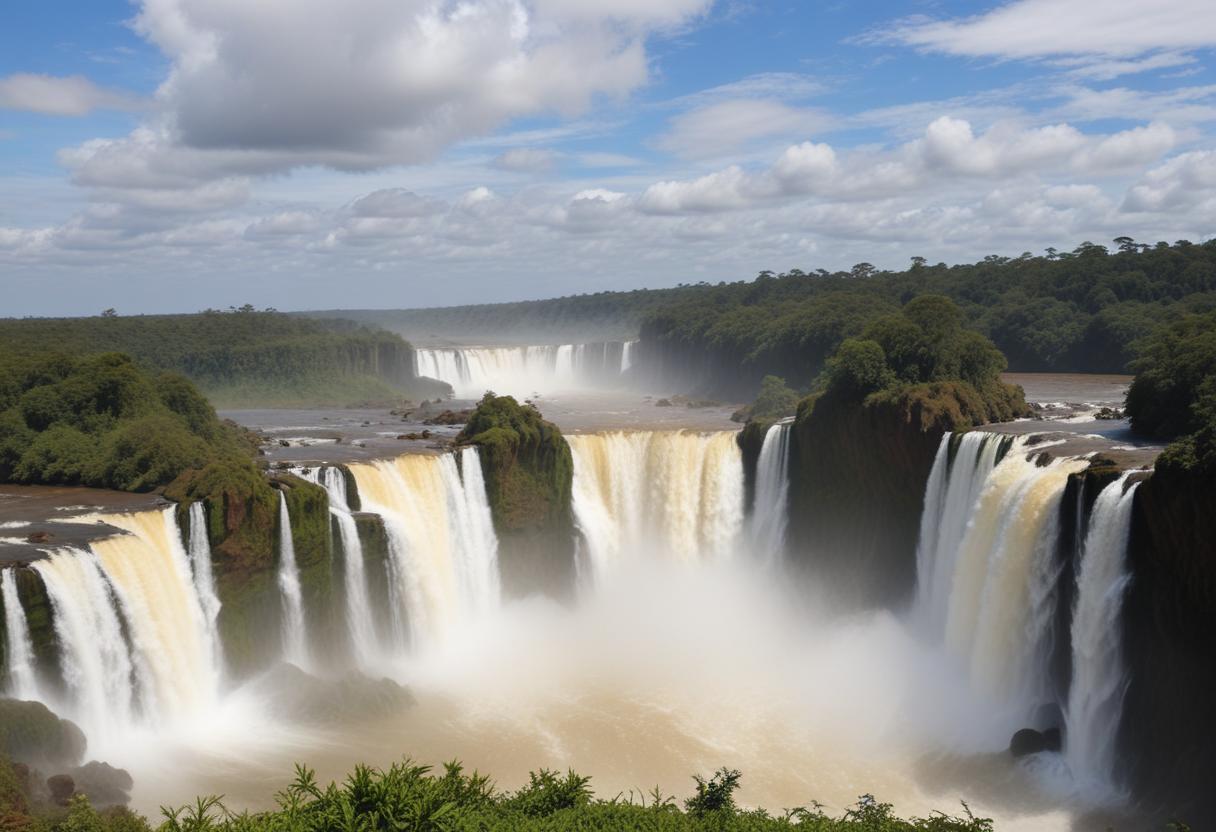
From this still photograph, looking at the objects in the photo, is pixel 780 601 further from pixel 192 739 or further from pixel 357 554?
pixel 192 739

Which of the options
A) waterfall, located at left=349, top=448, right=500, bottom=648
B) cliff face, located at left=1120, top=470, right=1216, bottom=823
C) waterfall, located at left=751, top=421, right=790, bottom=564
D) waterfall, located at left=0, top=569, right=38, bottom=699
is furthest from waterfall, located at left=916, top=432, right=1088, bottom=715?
waterfall, located at left=0, top=569, right=38, bottom=699

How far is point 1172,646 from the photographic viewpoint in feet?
64.3

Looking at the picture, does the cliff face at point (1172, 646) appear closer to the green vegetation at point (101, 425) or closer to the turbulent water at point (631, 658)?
the turbulent water at point (631, 658)

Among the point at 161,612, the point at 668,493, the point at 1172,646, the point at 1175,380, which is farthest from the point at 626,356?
the point at 1172,646

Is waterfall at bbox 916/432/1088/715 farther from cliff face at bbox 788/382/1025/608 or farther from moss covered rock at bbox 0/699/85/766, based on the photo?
moss covered rock at bbox 0/699/85/766

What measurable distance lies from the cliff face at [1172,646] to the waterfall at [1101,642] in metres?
0.24

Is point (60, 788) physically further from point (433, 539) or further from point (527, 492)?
point (527, 492)

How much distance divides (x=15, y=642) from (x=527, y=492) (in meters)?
16.1

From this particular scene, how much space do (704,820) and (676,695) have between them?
12547mm

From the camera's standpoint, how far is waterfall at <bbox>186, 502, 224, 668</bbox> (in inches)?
984

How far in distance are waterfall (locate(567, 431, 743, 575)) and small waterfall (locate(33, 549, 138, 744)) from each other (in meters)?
16.7

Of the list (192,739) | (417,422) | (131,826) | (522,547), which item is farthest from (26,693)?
(417,422)

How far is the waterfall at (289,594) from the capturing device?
2678 cm

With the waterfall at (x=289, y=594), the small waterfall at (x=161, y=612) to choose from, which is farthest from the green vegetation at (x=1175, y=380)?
the small waterfall at (x=161, y=612)
